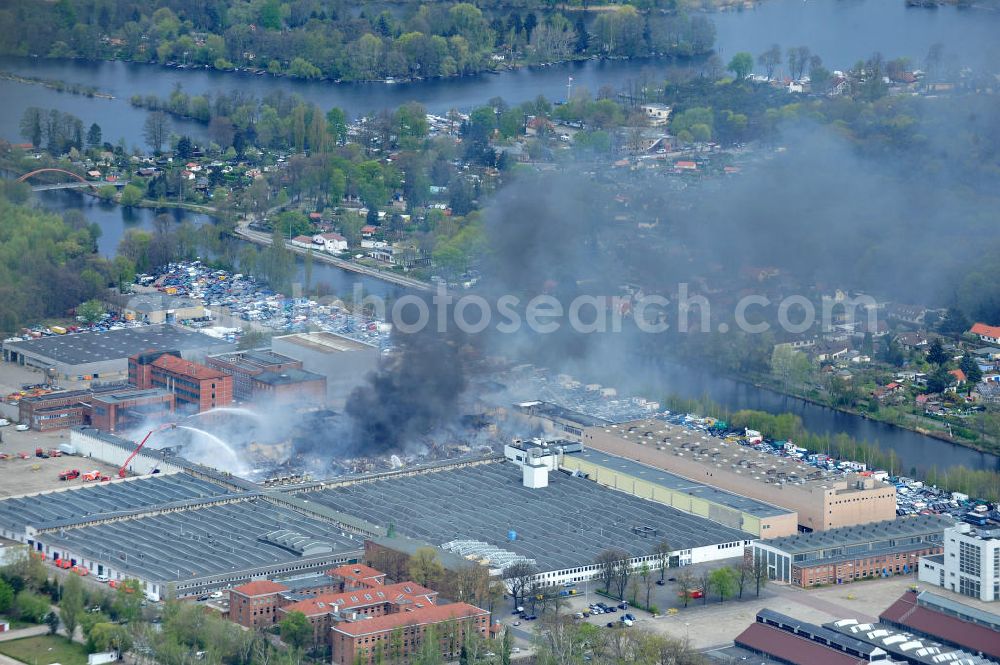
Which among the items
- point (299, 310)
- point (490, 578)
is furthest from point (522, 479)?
point (299, 310)

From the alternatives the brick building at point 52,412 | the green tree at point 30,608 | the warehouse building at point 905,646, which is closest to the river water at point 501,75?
the brick building at point 52,412

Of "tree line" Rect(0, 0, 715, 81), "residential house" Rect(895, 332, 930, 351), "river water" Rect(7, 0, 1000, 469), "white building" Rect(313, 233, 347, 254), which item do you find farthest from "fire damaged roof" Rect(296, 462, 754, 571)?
"tree line" Rect(0, 0, 715, 81)

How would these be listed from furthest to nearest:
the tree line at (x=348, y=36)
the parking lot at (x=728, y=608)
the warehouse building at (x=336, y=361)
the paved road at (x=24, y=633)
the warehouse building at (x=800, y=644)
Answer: the tree line at (x=348, y=36) → the warehouse building at (x=336, y=361) → the parking lot at (x=728, y=608) → the paved road at (x=24, y=633) → the warehouse building at (x=800, y=644)

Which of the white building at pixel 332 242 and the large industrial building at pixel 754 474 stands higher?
the large industrial building at pixel 754 474

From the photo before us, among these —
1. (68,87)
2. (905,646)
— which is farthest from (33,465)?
(68,87)

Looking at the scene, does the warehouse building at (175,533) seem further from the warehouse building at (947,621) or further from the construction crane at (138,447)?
the warehouse building at (947,621)

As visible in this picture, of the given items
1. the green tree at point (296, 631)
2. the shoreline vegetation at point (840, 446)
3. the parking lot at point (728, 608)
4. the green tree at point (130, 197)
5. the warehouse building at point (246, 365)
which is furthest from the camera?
the green tree at point (130, 197)

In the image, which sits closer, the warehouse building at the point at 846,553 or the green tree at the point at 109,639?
the green tree at the point at 109,639

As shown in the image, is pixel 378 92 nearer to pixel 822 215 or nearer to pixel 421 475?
pixel 822 215
